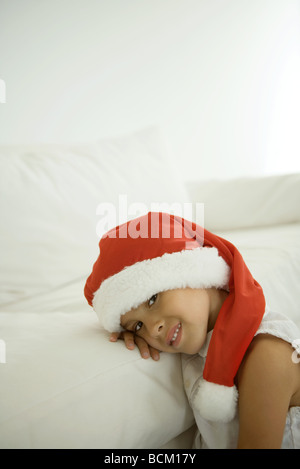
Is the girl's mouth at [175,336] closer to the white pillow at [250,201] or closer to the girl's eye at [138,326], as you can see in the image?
the girl's eye at [138,326]

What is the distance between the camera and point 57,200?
1188 mm

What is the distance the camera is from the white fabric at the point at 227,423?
2.28 feet

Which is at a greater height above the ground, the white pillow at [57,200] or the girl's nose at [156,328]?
the white pillow at [57,200]

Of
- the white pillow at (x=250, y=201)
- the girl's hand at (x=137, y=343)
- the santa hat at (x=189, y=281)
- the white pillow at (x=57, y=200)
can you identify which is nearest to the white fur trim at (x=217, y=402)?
the santa hat at (x=189, y=281)

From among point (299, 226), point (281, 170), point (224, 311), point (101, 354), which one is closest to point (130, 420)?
point (101, 354)

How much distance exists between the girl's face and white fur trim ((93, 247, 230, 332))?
2 centimetres

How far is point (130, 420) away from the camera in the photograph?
0.63m

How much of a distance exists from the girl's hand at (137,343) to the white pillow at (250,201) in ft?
3.45

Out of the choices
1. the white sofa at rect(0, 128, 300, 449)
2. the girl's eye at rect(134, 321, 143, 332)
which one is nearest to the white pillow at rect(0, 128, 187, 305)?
the white sofa at rect(0, 128, 300, 449)

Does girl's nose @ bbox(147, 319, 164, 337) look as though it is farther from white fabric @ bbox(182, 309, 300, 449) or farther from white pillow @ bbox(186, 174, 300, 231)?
white pillow @ bbox(186, 174, 300, 231)

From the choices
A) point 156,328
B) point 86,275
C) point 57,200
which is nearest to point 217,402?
point 156,328

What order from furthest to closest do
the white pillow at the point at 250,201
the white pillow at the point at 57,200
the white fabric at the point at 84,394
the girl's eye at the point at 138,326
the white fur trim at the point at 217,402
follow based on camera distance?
the white pillow at the point at 250,201 < the white pillow at the point at 57,200 < the girl's eye at the point at 138,326 < the white fur trim at the point at 217,402 < the white fabric at the point at 84,394

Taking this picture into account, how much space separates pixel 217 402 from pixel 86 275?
640 mm

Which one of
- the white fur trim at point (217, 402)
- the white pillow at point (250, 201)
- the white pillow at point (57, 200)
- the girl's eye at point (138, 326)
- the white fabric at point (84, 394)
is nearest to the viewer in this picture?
the white fabric at point (84, 394)
